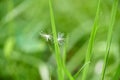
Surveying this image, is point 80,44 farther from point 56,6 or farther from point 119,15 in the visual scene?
point 56,6

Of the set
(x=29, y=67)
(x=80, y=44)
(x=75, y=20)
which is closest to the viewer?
(x=29, y=67)

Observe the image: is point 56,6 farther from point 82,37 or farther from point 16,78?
point 16,78

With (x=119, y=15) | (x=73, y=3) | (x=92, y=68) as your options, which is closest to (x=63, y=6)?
(x=73, y=3)

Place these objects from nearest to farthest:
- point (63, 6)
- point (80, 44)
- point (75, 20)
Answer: point (80, 44) < point (75, 20) < point (63, 6)

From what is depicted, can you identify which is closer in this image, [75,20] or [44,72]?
[44,72]

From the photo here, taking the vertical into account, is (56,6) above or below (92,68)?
above

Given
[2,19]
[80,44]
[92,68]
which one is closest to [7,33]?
[2,19]
